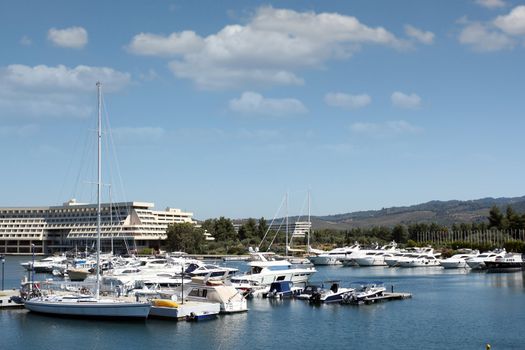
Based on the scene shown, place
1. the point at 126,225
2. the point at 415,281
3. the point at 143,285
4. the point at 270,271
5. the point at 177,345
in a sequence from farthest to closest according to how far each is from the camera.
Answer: the point at 126,225, the point at 415,281, the point at 270,271, the point at 143,285, the point at 177,345

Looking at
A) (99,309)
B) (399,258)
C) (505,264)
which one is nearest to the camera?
(99,309)

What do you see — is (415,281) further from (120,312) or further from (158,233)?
(158,233)

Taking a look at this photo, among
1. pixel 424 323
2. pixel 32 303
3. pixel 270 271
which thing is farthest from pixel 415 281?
pixel 32 303

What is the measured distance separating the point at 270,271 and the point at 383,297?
650 inches

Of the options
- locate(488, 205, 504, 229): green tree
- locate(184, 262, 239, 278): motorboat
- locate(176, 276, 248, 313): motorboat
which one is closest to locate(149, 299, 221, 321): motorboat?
locate(176, 276, 248, 313): motorboat

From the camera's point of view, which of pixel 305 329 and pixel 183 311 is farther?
pixel 183 311

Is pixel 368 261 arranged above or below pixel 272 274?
below

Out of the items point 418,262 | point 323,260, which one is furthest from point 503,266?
point 323,260

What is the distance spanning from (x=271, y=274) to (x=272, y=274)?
0.56ft

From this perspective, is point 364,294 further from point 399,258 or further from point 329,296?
point 399,258

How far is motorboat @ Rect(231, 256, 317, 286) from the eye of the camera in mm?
75188

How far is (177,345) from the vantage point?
4325cm

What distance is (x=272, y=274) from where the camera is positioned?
7806cm

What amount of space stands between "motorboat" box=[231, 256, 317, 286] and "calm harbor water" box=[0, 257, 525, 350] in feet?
31.9
